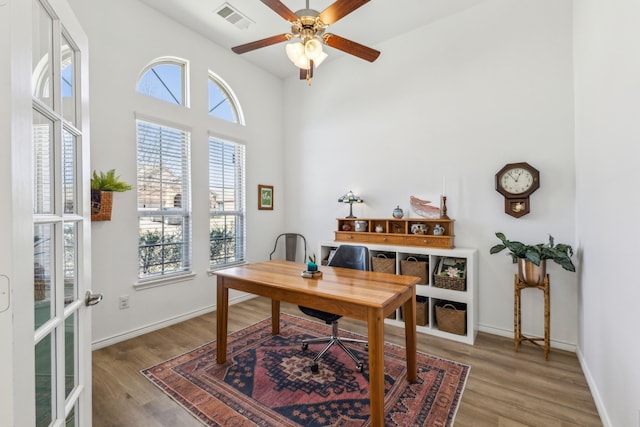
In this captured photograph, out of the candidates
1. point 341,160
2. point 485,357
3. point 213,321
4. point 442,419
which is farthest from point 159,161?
point 485,357

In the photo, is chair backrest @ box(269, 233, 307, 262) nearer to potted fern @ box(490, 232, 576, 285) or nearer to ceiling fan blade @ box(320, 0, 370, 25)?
potted fern @ box(490, 232, 576, 285)

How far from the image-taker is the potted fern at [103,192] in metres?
2.49

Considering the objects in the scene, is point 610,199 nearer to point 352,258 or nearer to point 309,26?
point 352,258

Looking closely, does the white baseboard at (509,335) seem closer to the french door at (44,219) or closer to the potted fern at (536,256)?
the potted fern at (536,256)

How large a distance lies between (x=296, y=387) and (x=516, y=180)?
2.72 m

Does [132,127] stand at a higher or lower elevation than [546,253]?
higher

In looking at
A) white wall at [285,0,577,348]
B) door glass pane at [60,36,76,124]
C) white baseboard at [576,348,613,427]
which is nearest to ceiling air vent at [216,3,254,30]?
white wall at [285,0,577,348]

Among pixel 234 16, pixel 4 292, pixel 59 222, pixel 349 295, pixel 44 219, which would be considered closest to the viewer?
pixel 4 292

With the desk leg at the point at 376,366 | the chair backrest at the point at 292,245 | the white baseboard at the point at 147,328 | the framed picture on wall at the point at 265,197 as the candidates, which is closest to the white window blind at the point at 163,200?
the white baseboard at the point at 147,328

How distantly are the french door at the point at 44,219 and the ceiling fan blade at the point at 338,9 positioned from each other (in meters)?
1.42

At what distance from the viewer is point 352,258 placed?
2803mm

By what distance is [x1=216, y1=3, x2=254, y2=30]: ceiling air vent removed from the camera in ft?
10.2

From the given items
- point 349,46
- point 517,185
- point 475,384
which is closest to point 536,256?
point 517,185

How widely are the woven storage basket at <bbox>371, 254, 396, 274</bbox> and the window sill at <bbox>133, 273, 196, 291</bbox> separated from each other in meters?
2.18
